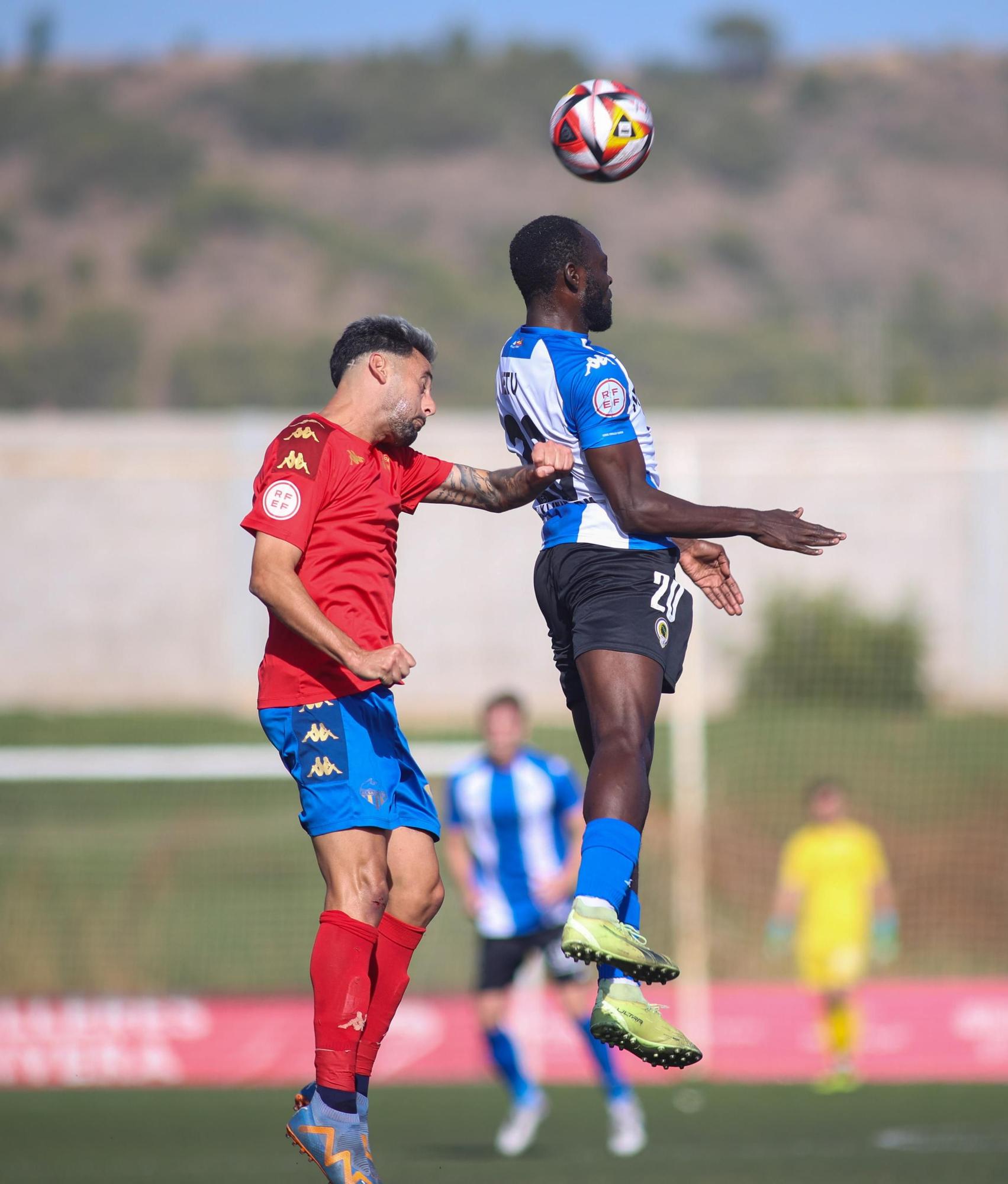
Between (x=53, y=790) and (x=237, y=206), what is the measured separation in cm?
4809

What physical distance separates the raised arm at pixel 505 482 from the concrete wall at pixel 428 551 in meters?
22.1

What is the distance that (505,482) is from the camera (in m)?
6.06

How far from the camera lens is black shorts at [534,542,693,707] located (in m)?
5.84

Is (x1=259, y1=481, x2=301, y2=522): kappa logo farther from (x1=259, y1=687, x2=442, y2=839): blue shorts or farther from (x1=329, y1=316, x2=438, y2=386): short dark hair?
(x1=259, y1=687, x2=442, y2=839): blue shorts

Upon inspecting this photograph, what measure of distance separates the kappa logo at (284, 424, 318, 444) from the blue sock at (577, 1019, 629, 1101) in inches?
266

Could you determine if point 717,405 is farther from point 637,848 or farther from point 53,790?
point 637,848

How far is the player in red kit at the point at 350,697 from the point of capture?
5.54 m

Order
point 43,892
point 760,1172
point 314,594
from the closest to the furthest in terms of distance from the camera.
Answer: point 314,594
point 760,1172
point 43,892

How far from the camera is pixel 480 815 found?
12336mm

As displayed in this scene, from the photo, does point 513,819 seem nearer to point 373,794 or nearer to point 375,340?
point 373,794

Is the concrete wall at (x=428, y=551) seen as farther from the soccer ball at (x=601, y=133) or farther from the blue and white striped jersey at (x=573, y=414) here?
the blue and white striped jersey at (x=573, y=414)

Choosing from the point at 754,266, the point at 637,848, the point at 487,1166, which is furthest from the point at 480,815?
the point at 754,266

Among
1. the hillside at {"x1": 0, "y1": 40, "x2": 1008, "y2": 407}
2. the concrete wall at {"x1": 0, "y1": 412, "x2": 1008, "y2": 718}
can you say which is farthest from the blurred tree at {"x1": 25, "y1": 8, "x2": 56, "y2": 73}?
the concrete wall at {"x1": 0, "y1": 412, "x2": 1008, "y2": 718}

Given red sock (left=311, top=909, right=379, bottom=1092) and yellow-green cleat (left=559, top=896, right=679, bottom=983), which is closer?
yellow-green cleat (left=559, top=896, right=679, bottom=983)
